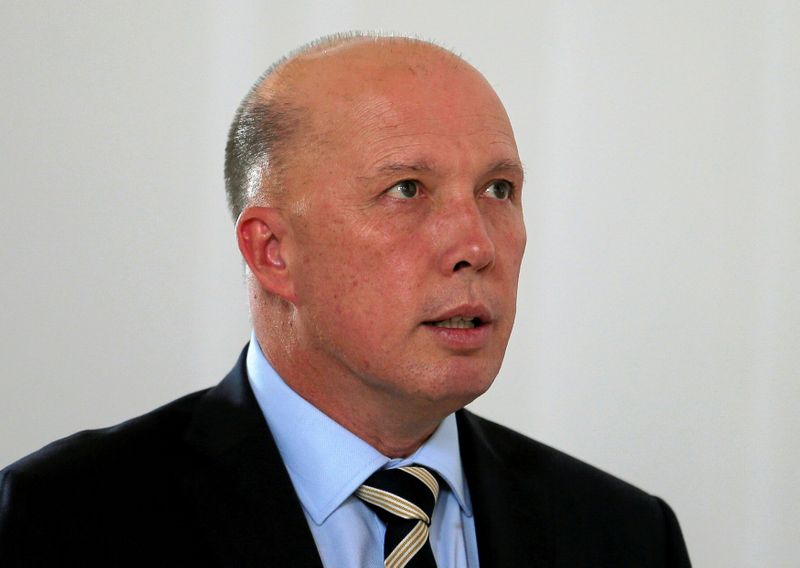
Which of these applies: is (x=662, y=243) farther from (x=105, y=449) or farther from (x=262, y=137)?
(x=105, y=449)

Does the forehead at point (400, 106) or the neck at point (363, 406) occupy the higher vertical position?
the forehead at point (400, 106)

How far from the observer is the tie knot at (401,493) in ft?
6.56

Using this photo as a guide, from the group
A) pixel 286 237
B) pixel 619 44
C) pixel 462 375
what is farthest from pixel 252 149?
pixel 619 44

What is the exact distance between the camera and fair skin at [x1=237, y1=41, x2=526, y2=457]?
193cm

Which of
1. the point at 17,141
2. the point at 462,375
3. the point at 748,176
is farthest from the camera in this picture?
the point at 748,176

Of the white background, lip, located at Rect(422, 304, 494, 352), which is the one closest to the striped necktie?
lip, located at Rect(422, 304, 494, 352)

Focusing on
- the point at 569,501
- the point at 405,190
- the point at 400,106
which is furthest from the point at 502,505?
the point at 400,106

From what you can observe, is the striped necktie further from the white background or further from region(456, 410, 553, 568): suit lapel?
the white background

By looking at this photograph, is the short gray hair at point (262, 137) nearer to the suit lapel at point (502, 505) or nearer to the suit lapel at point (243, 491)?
the suit lapel at point (243, 491)

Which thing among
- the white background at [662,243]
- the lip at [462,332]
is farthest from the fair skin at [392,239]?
the white background at [662,243]

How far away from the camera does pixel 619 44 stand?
3.18m

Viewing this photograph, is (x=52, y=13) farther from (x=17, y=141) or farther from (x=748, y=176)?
(x=748, y=176)

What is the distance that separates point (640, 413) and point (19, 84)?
170 cm

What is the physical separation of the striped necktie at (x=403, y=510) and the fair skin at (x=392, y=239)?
0.07m
